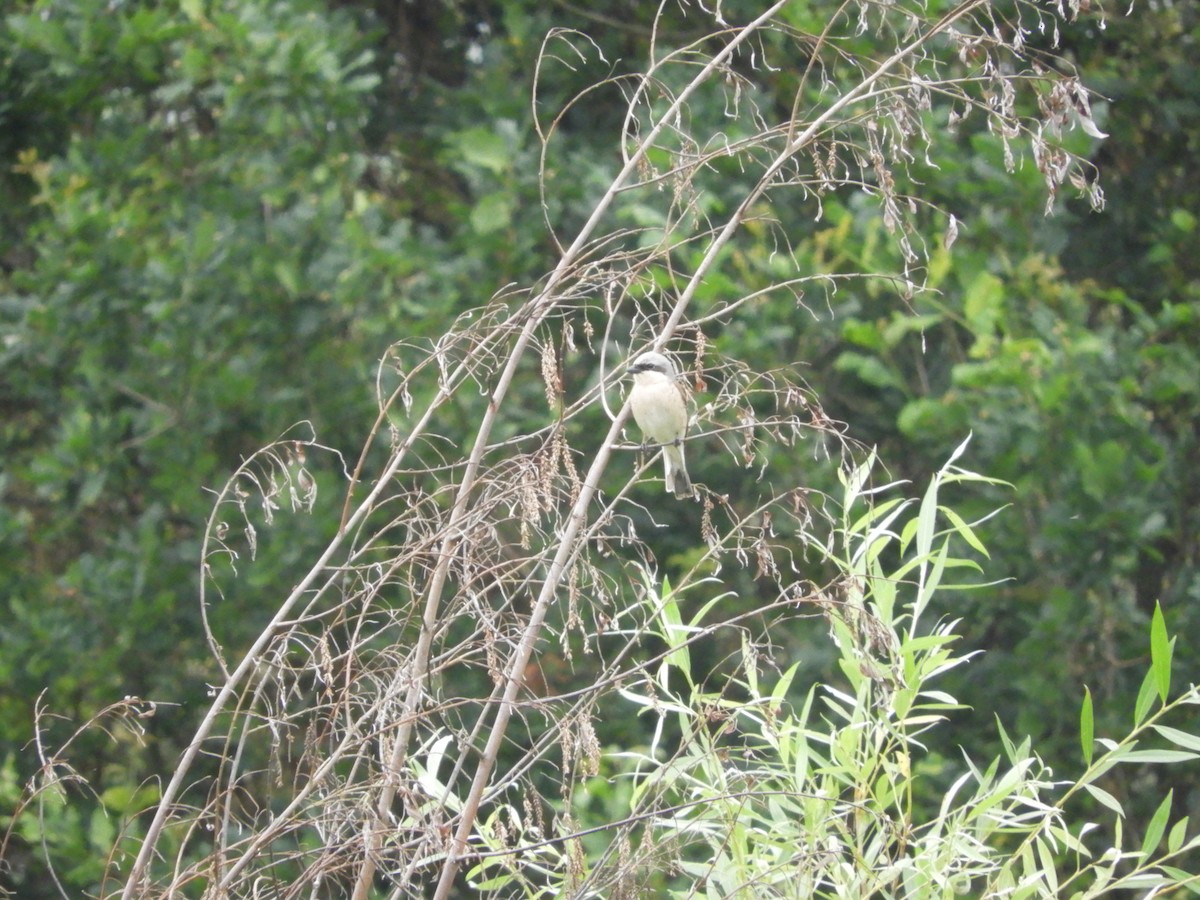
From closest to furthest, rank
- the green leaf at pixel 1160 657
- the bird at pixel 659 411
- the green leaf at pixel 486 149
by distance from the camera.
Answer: the green leaf at pixel 1160 657 → the bird at pixel 659 411 → the green leaf at pixel 486 149

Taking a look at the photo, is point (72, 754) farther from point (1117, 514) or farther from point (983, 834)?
point (983, 834)

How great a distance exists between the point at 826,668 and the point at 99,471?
2715mm

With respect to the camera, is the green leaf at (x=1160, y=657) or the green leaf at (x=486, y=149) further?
the green leaf at (x=486, y=149)

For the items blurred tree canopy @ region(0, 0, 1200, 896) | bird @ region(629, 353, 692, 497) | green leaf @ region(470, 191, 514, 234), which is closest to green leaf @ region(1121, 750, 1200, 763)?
bird @ region(629, 353, 692, 497)

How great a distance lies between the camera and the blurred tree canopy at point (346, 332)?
16.5 ft

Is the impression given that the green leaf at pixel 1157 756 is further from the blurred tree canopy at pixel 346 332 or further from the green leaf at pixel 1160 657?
the blurred tree canopy at pixel 346 332

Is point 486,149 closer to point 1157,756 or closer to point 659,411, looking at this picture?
point 659,411

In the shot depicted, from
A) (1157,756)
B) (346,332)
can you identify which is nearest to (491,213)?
(346,332)

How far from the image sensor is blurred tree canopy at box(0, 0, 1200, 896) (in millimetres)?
5023

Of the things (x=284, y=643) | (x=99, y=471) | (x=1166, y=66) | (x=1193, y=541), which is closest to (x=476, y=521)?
(x=284, y=643)

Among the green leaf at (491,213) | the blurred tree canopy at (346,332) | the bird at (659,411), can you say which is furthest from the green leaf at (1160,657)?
the green leaf at (491,213)

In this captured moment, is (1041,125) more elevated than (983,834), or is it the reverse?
(1041,125)

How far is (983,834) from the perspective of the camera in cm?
230

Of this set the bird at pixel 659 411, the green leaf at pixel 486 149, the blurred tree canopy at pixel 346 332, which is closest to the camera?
the bird at pixel 659 411
